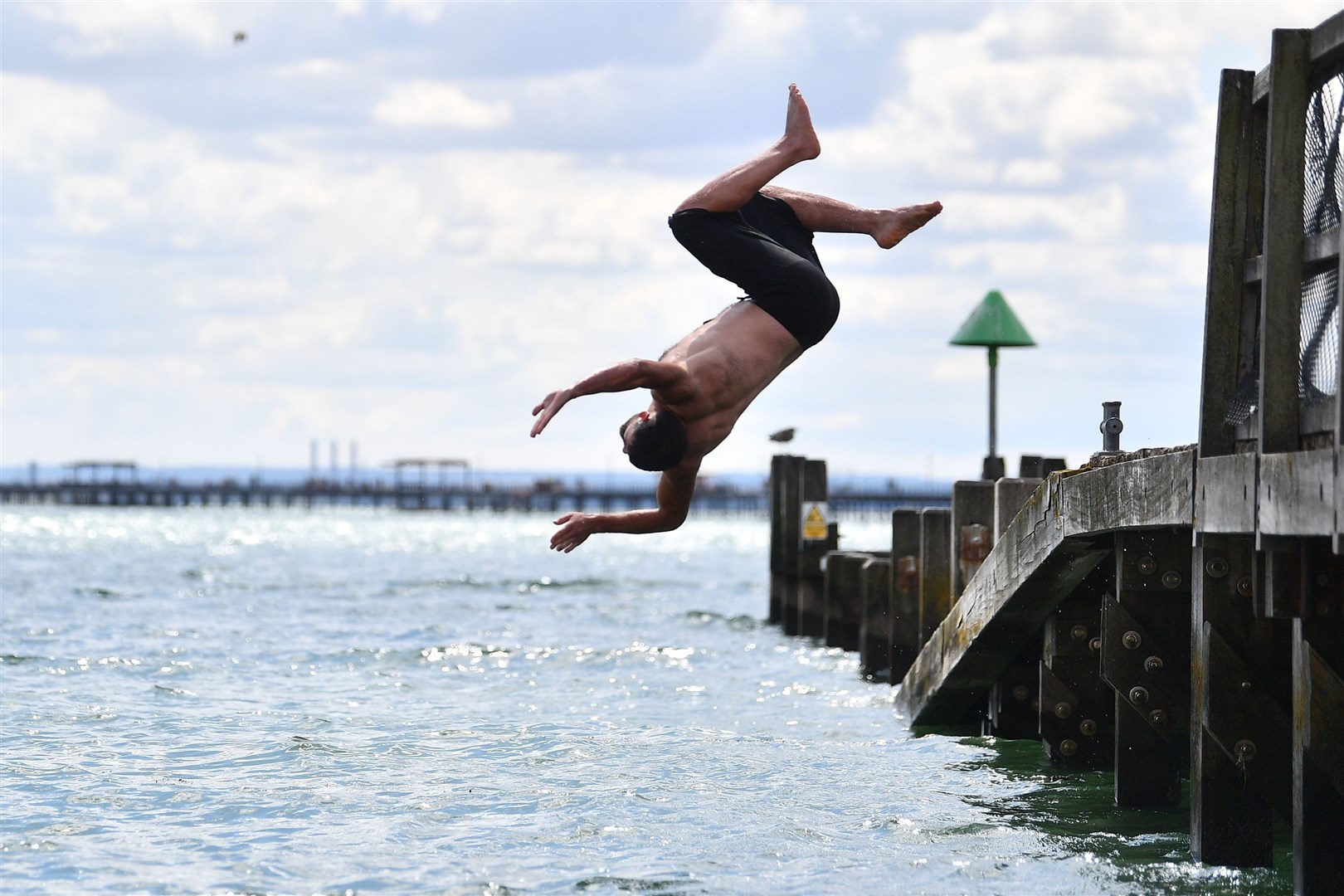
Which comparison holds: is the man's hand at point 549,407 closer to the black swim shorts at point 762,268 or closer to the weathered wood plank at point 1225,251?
the black swim shorts at point 762,268

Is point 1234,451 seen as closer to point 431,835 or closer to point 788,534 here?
point 431,835

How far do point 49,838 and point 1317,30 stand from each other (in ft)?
27.7

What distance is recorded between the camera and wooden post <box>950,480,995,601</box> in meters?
14.7

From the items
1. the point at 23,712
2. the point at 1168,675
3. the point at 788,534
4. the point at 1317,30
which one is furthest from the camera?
the point at 788,534

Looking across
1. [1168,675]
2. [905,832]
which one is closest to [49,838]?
[905,832]

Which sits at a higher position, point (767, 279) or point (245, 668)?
point (767, 279)

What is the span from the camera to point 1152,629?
10281mm

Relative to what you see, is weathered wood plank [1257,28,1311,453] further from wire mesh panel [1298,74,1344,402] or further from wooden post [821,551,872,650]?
wooden post [821,551,872,650]

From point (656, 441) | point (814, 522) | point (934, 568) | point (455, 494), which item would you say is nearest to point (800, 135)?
point (656, 441)

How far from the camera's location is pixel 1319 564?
785 centimetres

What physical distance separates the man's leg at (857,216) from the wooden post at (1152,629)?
291 centimetres

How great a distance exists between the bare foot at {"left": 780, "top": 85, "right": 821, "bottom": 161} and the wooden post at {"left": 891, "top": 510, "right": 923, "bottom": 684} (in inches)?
378

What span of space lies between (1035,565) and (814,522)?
13.3 m

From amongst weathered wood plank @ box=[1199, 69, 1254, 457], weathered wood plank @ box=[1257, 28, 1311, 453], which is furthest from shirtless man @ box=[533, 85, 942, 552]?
weathered wood plank @ box=[1257, 28, 1311, 453]
